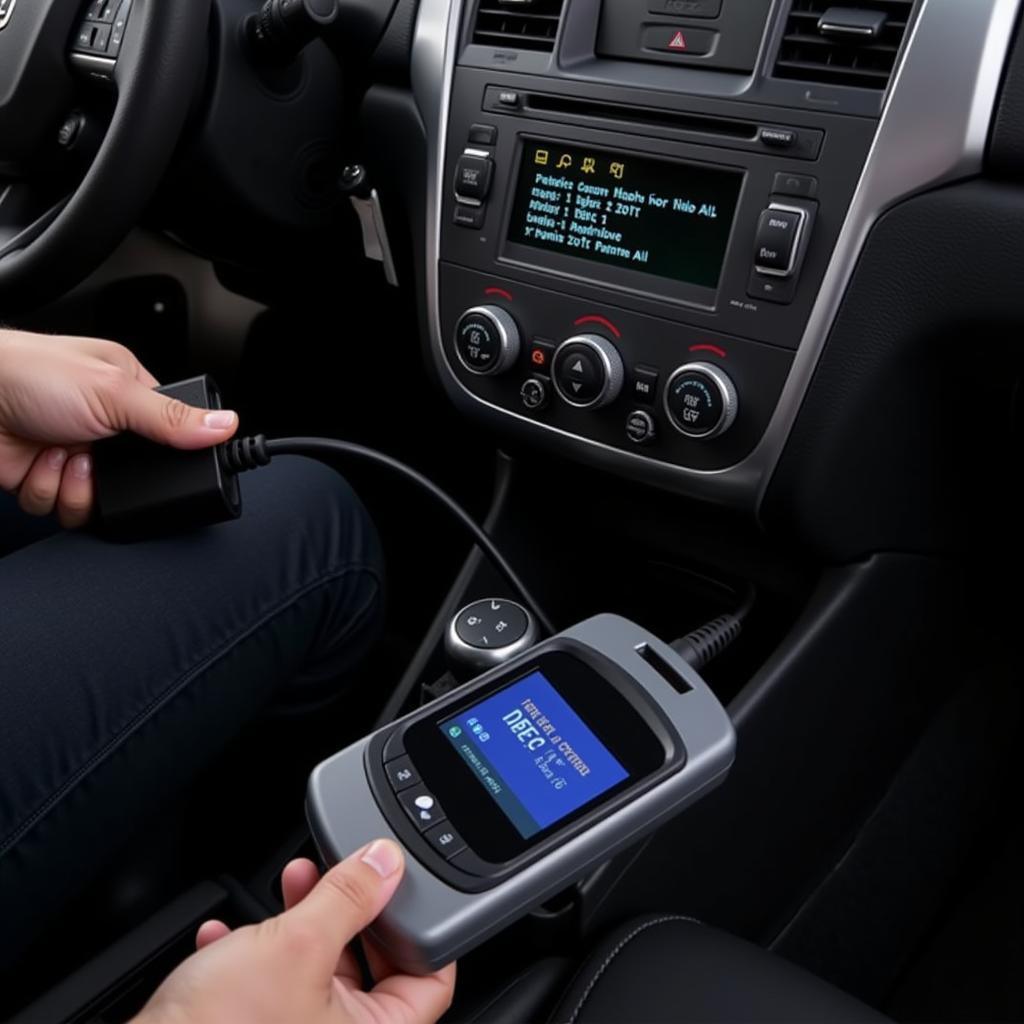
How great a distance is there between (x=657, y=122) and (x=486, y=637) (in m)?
0.36

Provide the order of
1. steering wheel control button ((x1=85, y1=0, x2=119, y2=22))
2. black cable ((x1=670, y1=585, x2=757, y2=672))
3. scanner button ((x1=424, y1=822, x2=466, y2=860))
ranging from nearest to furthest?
scanner button ((x1=424, y1=822, x2=466, y2=860)), black cable ((x1=670, y1=585, x2=757, y2=672)), steering wheel control button ((x1=85, y1=0, x2=119, y2=22))

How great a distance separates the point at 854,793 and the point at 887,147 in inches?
21.4

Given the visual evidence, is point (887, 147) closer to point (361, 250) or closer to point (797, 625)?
point (797, 625)

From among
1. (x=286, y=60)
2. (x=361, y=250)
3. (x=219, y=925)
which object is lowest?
(x=219, y=925)

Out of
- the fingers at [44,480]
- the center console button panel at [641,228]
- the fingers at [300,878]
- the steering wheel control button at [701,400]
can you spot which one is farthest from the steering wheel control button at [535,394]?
the fingers at [300,878]

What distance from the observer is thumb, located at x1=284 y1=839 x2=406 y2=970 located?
46cm

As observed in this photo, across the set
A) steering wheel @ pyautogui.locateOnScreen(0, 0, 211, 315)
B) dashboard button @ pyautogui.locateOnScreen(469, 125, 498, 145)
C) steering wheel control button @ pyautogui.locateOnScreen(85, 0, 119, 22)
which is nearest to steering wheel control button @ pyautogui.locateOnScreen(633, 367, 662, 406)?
dashboard button @ pyautogui.locateOnScreen(469, 125, 498, 145)

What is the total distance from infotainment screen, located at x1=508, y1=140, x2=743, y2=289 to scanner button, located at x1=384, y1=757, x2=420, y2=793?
37 cm

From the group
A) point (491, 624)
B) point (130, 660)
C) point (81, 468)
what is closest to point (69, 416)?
point (81, 468)

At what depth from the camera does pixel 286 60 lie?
0.93 metres

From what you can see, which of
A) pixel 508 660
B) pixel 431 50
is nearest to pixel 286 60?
pixel 431 50

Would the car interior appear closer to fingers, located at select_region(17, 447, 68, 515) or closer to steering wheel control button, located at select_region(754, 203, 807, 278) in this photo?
steering wheel control button, located at select_region(754, 203, 807, 278)

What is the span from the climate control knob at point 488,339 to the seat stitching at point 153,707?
0.20 m

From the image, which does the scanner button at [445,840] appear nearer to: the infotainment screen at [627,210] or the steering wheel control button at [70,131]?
the infotainment screen at [627,210]
